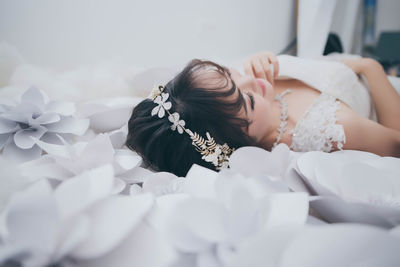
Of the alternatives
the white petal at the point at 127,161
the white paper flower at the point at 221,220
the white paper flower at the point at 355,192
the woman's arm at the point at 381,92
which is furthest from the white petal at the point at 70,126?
the woman's arm at the point at 381,92

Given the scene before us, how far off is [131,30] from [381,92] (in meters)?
0.87

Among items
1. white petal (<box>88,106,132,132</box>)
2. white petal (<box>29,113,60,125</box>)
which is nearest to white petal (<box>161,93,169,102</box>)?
white petal (<box>88,106,132,132</box>)

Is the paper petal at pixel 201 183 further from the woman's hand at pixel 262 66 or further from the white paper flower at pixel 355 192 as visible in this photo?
the woman's hand at pixel 262 66

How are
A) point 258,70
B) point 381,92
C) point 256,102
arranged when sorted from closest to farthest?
1. point 256,102
2. point 258,70
3. point 381,92

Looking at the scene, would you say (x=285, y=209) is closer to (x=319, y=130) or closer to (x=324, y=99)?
(x=319, y=130)

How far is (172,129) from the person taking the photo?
0.57 metres

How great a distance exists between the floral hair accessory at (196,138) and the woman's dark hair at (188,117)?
11 mm

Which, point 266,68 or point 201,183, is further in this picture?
point 266,68

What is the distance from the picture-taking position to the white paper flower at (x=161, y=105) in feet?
1.81

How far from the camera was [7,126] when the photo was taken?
50 cm

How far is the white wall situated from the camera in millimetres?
648

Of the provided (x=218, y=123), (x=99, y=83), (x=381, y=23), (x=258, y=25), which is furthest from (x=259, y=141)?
(x=381, y=23)

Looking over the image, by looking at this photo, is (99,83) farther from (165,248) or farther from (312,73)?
(312,73)

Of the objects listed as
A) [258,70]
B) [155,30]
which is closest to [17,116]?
[155,30]
